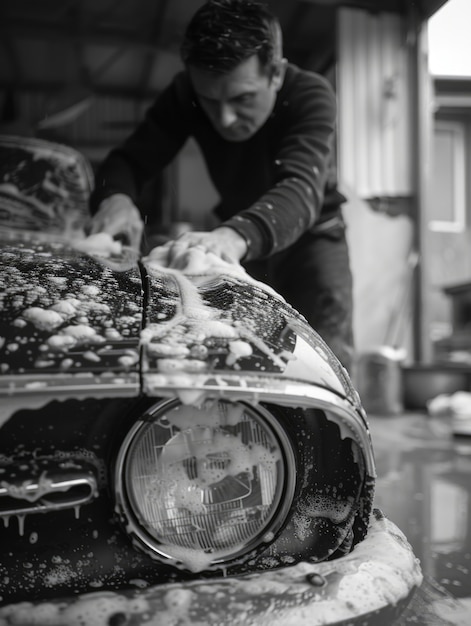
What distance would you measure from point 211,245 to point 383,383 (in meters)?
2.37

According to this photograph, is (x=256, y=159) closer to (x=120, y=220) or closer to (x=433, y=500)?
(x=120, y=220)

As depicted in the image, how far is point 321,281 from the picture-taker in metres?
1.37

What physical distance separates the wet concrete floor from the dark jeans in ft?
1.63

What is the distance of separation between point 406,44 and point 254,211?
3.26ft

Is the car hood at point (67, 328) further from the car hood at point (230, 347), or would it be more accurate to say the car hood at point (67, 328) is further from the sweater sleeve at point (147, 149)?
the sweater sleeve at point (147, 149)

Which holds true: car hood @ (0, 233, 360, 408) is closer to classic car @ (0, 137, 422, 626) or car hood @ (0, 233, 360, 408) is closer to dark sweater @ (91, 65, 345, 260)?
classic car @ (0, 137, 422, 626)

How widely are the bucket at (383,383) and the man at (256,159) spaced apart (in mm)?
1450

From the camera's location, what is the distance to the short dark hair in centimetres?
123

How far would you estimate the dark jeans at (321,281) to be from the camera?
1264 mm

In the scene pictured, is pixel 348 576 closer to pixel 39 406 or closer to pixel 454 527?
pixel 39 406

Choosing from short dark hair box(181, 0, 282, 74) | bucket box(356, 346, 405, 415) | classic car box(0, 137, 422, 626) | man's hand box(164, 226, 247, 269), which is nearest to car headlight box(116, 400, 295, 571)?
classic car box(0, 137, 422, 626)

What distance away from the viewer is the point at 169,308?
739 mm

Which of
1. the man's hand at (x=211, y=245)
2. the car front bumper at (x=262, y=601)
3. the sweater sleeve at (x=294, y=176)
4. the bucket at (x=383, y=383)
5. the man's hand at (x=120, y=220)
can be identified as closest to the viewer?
the car front bumper at (x=262, y=601)

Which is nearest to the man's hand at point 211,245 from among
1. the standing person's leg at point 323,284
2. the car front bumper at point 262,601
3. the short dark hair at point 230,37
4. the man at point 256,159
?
the man at point 256,159
